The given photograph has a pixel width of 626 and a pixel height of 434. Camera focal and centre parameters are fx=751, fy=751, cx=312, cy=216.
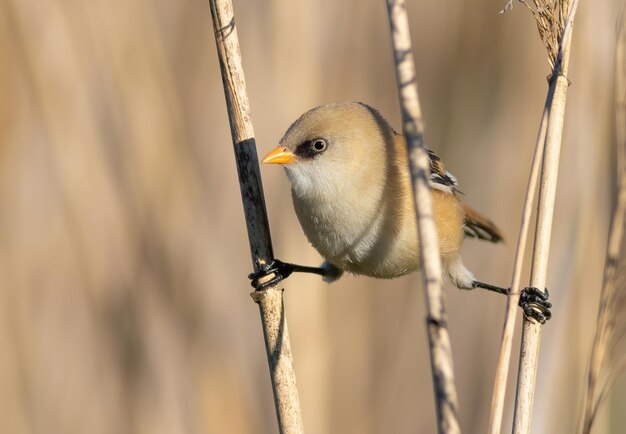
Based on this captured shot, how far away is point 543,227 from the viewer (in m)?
1.60

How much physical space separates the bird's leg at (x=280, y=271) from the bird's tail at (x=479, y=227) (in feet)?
1.72

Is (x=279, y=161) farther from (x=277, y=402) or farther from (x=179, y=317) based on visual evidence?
(x=179, y=317)

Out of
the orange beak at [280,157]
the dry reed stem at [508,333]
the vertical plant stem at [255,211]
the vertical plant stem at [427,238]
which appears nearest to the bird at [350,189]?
the orange beak at [280,157]

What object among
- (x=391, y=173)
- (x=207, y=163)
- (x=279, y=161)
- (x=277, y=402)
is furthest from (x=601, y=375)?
(x=207, y=163)

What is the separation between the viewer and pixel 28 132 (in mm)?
2695

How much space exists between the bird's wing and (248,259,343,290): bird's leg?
1.45 ft

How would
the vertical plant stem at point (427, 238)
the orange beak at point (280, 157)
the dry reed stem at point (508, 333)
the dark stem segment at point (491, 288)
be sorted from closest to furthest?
the vertical plant stem at point (427, 238)
the dry reed stem at point (508, 333)
the orange beak at point (280, 157)
the dark stem segment at point (491, 288)

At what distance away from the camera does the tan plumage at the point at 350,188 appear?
214 cm

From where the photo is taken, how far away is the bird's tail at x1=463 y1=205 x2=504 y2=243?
107 inches

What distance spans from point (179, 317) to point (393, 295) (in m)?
0.88

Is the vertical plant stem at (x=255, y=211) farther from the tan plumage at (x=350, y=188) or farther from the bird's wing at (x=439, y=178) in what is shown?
the bird's wing at (x=439, y=178)

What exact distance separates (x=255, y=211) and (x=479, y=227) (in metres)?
1.22

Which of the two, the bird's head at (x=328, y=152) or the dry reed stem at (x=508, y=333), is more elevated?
the bird's head at (x=328, y=152)

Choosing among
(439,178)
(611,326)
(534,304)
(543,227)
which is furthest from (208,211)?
(611,326)
